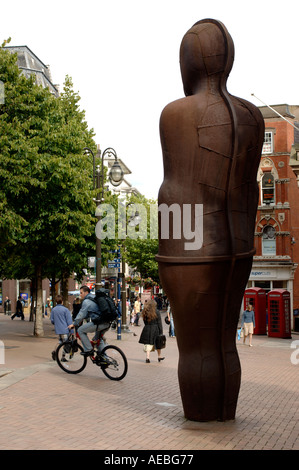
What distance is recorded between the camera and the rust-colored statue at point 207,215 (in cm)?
789

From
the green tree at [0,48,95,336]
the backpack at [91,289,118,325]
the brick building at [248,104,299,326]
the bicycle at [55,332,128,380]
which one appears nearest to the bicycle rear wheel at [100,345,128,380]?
the bicycle at [55,332,128,380]

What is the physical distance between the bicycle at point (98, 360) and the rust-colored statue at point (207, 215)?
3.85 m

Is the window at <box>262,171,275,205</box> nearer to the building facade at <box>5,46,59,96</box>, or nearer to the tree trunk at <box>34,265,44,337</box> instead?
the tree trunk at <box>34,265,44,337</box>

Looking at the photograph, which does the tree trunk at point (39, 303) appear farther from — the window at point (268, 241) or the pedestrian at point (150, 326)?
the window at point (268, 241)

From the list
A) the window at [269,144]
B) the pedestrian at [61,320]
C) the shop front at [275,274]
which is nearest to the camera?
the pedestrian at [61,320]

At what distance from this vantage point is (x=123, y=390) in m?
11.0

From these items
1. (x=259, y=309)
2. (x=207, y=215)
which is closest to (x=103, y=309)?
(x=207, y=215)

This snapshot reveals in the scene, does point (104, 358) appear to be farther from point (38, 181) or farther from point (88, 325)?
point (38, 181)

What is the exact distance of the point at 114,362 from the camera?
12000 millimetres

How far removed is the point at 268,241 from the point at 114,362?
99.7 ft

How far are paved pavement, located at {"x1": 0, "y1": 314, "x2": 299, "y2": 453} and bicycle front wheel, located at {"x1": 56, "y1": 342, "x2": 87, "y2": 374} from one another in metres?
0.25

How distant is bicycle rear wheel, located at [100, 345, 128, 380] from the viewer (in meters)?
11.9

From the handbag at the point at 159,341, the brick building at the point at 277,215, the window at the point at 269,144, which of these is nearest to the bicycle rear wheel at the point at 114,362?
the handbag at the point at 159,341
